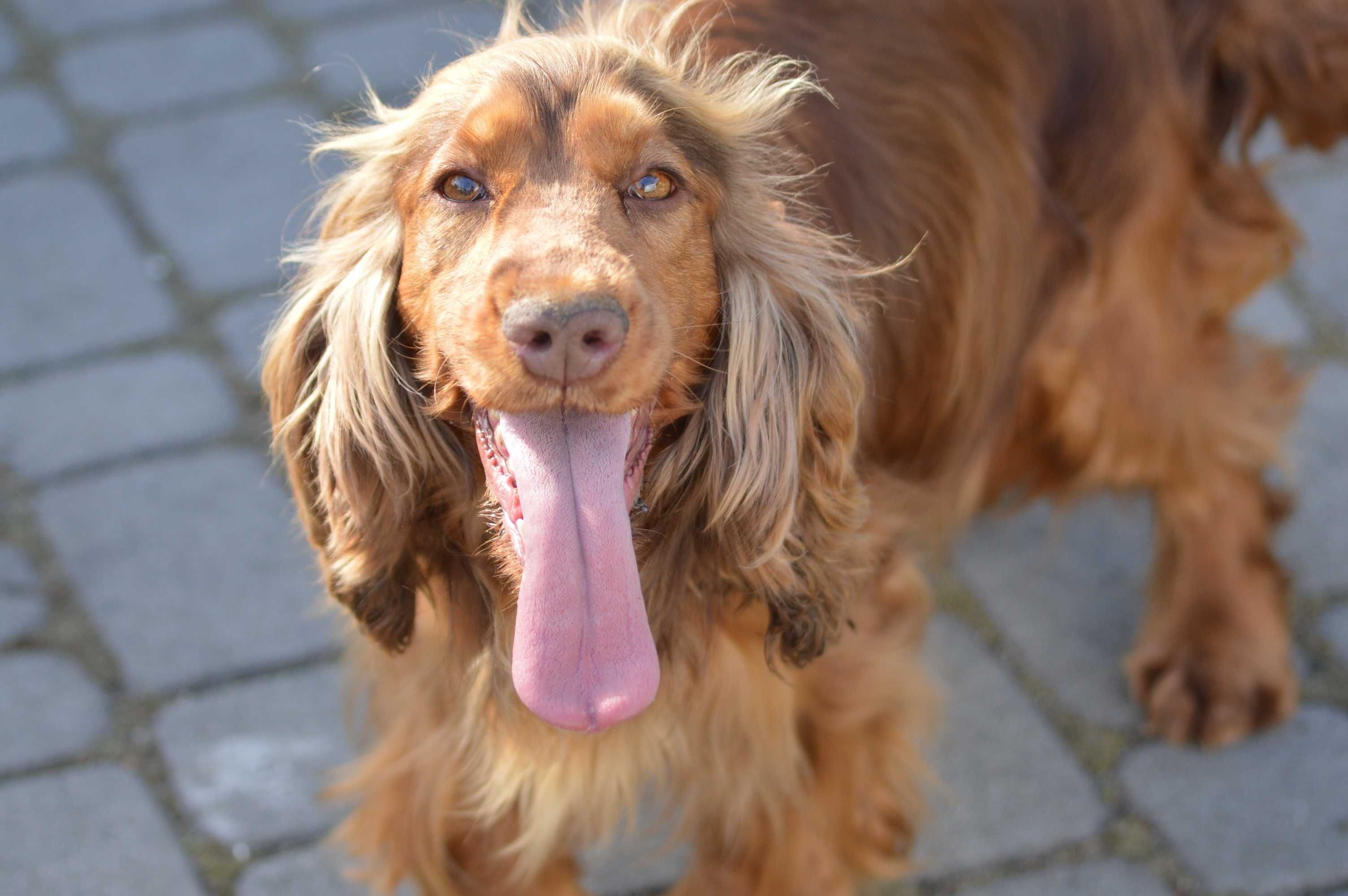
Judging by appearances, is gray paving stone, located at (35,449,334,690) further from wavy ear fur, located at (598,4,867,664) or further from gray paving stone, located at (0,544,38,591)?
wavy ear fur, located at (598,4,867,664)

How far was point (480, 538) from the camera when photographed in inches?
80.7

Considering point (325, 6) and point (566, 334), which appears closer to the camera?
point (566, 334)

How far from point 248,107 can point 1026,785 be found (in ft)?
9.03

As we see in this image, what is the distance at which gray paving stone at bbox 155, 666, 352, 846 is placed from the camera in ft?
9.02

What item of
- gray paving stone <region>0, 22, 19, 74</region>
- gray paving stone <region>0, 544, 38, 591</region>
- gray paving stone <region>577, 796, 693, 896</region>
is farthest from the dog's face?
gray paving stone <region>0, 22, 19, 74</region>

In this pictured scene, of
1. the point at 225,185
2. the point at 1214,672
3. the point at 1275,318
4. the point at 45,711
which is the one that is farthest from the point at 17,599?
the point at 1275,318

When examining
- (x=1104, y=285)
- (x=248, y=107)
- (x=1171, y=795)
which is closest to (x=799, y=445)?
(x=1104, y=285)

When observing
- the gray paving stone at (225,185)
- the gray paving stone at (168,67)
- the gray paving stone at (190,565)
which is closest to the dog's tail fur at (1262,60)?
the gray paving stone at (190,565)

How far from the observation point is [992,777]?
284 centimetres

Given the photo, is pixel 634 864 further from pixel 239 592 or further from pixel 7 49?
pixel 7 49

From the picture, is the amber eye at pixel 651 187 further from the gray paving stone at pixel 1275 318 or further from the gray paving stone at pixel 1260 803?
the gray paving stone at pixel 1275 318

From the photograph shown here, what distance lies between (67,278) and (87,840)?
161cm

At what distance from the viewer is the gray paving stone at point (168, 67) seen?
4.24 meters

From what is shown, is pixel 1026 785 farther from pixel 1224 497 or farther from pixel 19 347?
pixel 19 347
